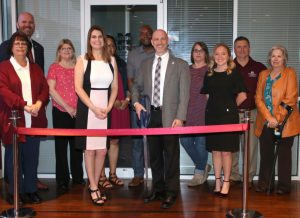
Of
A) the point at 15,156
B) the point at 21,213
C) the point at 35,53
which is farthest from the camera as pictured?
the point at 35,53

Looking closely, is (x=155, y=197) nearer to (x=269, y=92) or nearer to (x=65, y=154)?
(x=65, y=154)

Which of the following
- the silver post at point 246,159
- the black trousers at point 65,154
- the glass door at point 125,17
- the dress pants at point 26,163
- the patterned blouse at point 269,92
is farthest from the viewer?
the glass door at point 125,17

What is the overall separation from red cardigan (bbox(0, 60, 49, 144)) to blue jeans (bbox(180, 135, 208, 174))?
158cm

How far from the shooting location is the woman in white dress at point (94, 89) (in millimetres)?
4016

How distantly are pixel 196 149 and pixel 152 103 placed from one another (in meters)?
1.09

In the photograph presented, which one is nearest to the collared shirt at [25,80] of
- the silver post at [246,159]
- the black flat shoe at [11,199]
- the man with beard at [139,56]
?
the black flat shoe at [11,199]

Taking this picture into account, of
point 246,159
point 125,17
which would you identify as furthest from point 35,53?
point 246,159

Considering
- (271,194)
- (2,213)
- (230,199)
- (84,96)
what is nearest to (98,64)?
(84,96)

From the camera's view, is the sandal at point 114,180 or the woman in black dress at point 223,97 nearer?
the woman in black dress at point 223,97

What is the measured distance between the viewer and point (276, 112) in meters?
4.48

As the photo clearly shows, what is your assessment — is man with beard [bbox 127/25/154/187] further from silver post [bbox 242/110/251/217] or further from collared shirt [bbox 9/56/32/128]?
silver post [bbox 242/110/251/217]

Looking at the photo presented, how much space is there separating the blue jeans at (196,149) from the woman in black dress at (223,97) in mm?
473

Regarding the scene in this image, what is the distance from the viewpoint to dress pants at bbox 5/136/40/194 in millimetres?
4230

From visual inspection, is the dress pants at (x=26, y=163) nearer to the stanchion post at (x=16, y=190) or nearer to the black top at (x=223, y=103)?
the stanchion post at (x=16, y=190)
